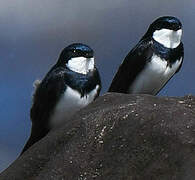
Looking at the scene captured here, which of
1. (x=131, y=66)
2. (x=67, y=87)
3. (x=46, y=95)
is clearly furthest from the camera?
(x=131, y=66)

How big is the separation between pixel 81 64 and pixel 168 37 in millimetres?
806

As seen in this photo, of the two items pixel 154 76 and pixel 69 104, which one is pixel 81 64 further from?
pixel 154 76

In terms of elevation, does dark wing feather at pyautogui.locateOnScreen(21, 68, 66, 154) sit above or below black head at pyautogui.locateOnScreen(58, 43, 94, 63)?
below

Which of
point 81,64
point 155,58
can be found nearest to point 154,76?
point 155,58

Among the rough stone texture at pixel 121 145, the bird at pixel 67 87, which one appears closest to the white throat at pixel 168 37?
the bird at pixel 67 87

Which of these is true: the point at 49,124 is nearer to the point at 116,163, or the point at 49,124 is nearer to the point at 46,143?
the point at 46,143

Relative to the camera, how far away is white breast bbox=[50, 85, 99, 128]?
13.9 ft

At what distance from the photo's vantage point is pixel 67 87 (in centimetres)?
425

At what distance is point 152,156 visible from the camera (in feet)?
10.0

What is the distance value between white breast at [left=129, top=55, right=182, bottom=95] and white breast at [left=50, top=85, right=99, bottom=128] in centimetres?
51

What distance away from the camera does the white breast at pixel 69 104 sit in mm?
4250

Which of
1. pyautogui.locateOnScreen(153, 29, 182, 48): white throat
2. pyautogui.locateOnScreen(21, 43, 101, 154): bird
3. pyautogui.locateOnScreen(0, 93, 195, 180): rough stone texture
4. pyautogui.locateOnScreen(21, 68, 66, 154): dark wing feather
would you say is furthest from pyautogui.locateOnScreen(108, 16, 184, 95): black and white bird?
pyautogui.locateOnScreen(0, 93, 195, 180): rough stone texture

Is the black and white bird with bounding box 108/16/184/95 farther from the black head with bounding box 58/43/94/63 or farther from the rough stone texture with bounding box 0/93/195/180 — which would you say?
the rough stone texture with bounding box 0/93/195/180

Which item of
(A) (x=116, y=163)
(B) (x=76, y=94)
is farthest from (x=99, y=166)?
(B) (x=76, y=94)
